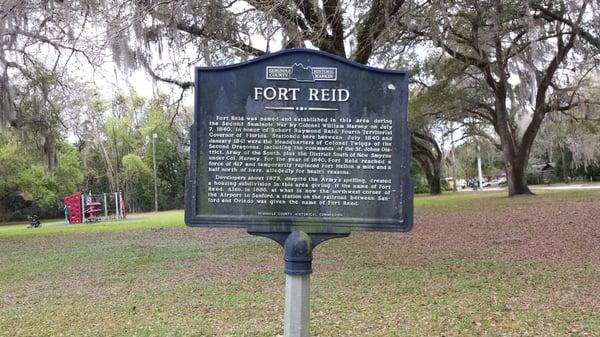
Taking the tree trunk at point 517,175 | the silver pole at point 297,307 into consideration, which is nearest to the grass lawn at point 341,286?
the silver pole at point 297,307

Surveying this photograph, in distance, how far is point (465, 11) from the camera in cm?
1308

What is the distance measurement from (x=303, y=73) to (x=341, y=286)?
426 centimetres

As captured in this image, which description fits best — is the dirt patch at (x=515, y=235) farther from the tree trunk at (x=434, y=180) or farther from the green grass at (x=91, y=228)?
the tree trunk at (x=434, y=180)

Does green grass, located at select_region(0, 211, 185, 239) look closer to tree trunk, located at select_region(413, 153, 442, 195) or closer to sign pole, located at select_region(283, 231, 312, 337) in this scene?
sign pole, located at select_region(283, 231, 312, 337)

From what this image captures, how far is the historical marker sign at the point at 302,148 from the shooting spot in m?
3.70

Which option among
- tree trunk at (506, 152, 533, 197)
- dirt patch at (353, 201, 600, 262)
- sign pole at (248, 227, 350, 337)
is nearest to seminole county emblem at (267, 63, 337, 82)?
sign pole at (248, 227, 350, 337)

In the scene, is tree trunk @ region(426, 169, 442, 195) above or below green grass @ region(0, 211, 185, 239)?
above

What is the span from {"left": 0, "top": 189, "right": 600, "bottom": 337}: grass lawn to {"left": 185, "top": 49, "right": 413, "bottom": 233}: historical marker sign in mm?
1979

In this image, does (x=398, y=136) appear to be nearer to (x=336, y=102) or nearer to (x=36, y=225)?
(x=336, y=102)

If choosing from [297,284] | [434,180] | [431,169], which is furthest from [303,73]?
[434,180]

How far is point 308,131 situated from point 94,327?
357 centimetres

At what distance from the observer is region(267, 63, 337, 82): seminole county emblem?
3.78 metres

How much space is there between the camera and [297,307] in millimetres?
3541

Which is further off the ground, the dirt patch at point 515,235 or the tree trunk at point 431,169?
the tree trunk at point 431,169
